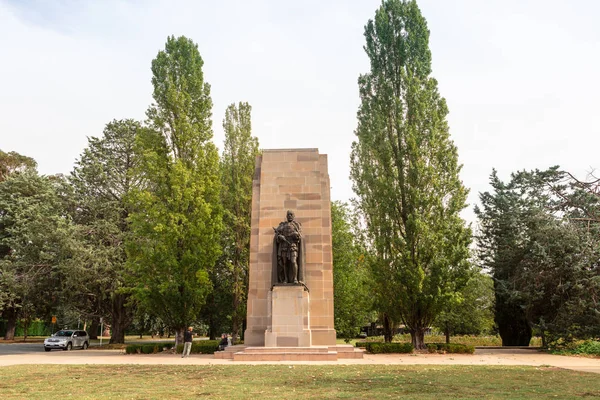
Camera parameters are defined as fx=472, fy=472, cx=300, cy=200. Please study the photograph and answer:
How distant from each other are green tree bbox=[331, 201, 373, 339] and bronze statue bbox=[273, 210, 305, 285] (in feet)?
30.8

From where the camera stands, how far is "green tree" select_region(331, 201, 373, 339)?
2958 cm

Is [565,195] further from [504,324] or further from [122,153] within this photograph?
[122,153]

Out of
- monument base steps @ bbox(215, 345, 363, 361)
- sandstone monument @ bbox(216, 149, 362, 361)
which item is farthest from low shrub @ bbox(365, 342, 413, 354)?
monument base steps @ bbox(215, 345, 363, 361)

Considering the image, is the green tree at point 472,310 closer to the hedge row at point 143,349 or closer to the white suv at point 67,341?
the hedge row at point 143,349

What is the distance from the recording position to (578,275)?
68.3 ft

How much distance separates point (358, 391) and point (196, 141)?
59.7 ft

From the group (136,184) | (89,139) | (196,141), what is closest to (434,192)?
(196,141)

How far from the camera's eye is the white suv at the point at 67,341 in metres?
26.9

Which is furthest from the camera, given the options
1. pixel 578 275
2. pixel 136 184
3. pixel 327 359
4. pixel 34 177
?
pixel 34 177

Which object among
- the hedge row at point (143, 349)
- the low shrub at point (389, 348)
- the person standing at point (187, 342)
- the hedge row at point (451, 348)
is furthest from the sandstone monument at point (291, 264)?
the hedge row at point (451, 348)

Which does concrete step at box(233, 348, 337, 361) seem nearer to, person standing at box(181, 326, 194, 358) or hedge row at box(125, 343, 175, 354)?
person standing at box(181, 326, 194, 358)

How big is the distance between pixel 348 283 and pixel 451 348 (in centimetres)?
976

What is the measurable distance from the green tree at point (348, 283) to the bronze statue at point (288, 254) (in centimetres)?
939

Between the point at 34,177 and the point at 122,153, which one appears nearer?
the point at 122,153
